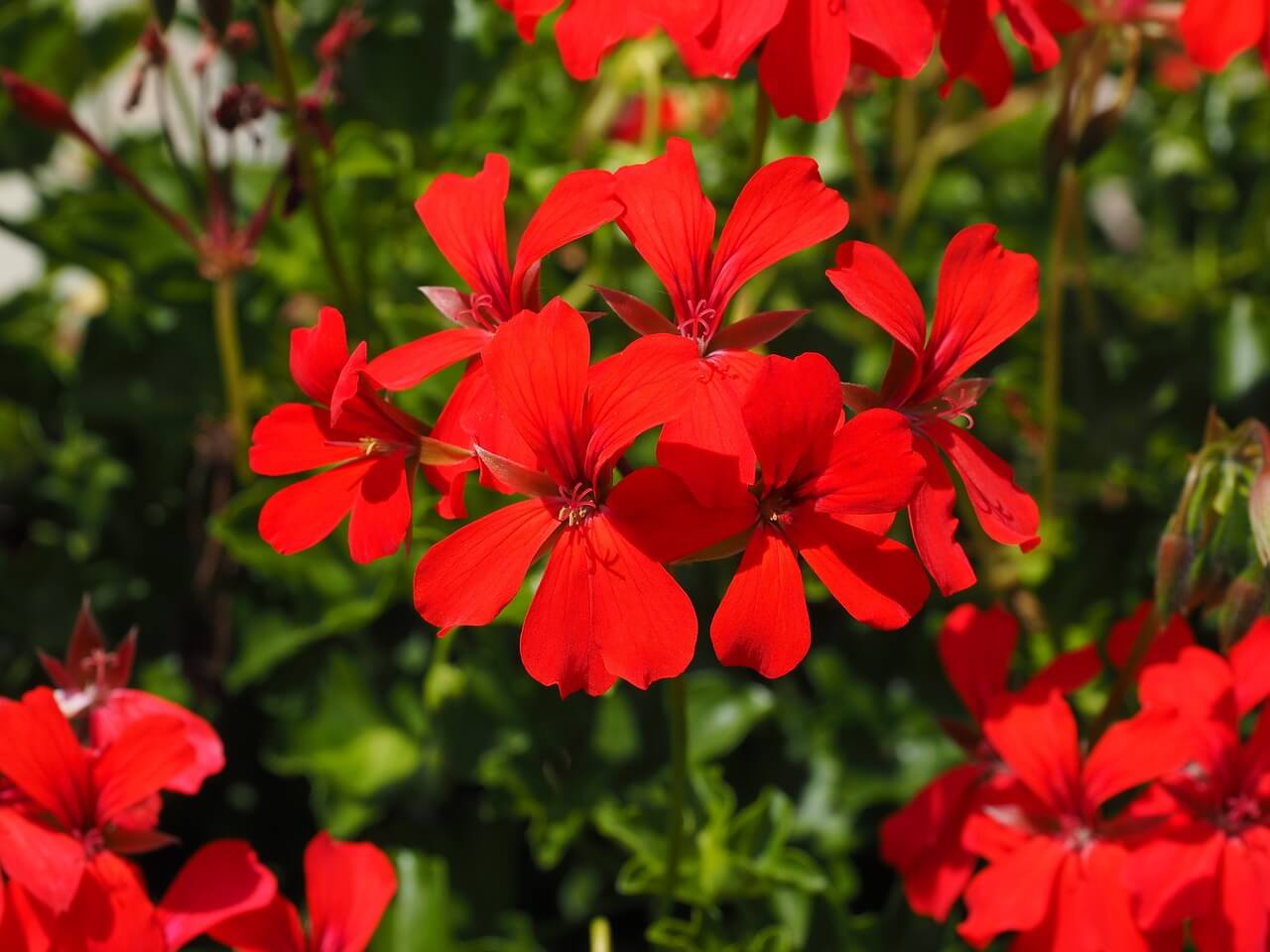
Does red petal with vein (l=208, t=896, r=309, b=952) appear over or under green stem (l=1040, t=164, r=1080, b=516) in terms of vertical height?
under

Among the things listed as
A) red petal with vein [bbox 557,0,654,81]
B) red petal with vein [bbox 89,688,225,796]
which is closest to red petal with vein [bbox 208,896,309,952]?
red petal with vein [bbox 89,688,225,796]

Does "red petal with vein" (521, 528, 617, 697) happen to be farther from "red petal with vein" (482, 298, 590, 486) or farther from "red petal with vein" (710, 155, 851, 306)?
"red petal with vein" (710, 155, 851, 306)

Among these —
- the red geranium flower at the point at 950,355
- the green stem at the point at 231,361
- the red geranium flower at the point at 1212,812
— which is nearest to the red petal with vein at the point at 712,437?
the red geranium flower at the point at 950,355

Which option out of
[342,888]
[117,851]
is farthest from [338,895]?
[117,851]

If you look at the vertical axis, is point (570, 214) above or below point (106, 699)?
above

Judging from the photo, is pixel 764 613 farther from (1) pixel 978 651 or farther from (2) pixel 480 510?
(2) pixel 480 510

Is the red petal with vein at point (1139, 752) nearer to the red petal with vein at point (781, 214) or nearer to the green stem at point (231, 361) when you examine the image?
the red petal with vein at point (781, 214)

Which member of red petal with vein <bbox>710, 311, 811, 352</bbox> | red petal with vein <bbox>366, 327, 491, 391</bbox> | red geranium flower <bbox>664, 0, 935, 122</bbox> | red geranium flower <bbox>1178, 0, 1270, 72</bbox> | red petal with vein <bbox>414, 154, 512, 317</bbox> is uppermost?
red geranium flower <bbox>664, 0, 935, 122</bbox>
